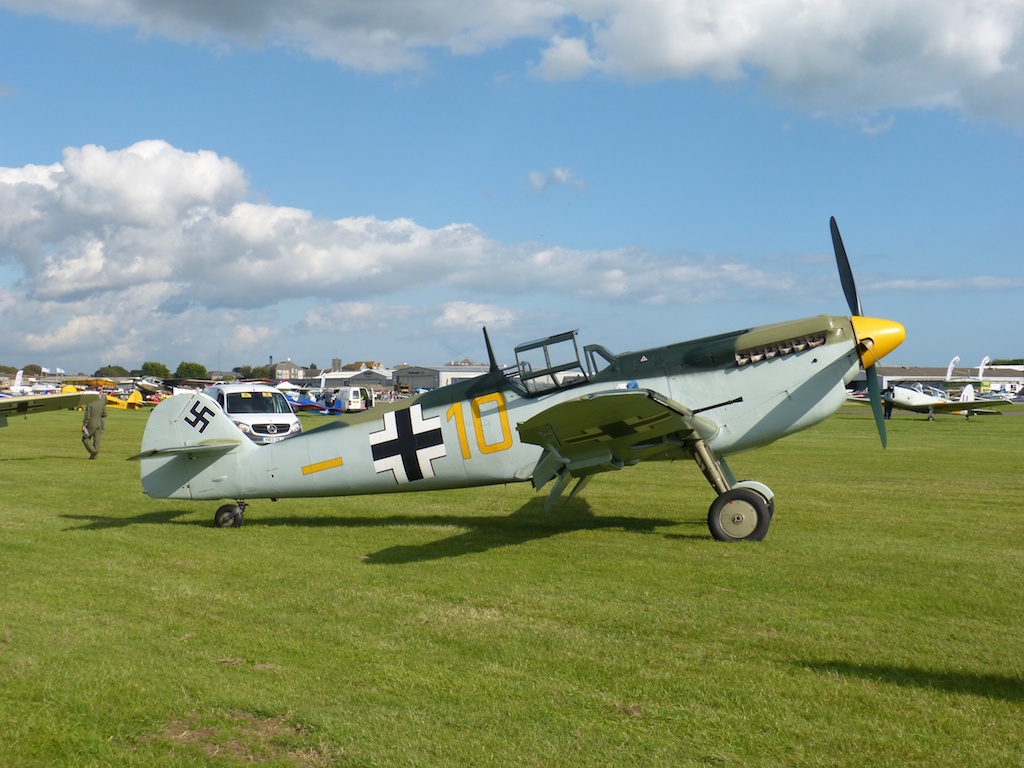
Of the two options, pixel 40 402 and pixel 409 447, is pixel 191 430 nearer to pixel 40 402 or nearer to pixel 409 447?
pixel 409 447

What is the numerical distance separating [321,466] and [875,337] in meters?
6.19

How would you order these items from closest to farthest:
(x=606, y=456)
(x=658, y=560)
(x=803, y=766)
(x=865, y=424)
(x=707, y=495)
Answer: (x=803, y=766) → (x=658, y=560) → (x=606, y=456) → (x=707, y=495) → (x=865, y=424)

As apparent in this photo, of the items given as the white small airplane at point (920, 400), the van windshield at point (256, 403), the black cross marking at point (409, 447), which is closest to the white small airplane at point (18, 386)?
the van windshield at point (256, 403)

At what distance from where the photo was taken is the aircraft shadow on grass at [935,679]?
4289 millimetres

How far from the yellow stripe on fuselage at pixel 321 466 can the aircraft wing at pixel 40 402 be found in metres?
12.2

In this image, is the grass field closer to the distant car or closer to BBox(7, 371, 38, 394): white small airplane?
the distant car

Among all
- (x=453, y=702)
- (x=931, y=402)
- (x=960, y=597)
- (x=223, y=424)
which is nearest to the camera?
(x=453, y=702)

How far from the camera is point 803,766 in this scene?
11.3 ft

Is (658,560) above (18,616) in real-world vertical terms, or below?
below

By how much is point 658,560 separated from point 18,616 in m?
5.10

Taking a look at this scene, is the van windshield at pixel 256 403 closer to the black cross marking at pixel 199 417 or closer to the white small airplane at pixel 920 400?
the black cross marking at pixel 199 417

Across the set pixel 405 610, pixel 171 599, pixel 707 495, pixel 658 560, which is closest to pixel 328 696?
pixel 405 610

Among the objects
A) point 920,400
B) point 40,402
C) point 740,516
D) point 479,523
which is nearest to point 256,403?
point 40,402

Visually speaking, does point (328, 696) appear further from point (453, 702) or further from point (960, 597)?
point (960, 597)
